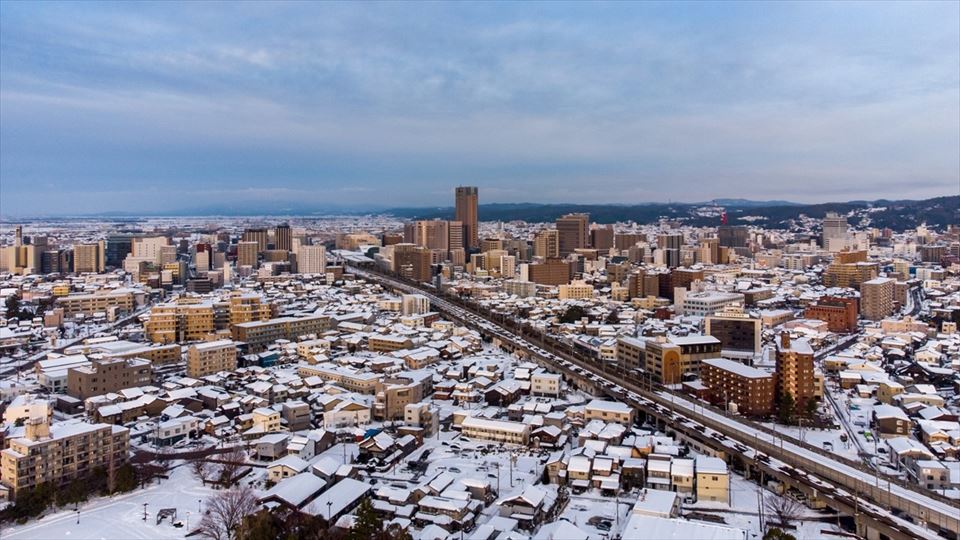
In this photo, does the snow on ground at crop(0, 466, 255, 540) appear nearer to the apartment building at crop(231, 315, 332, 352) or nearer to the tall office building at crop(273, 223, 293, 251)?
the apartment building at crop(231, 315, 332, 352)

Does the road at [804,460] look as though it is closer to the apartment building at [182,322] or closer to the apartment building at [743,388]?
the apartment building at [743,388]

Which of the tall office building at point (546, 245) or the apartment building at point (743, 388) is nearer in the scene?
the apartment building at point (743, 388)

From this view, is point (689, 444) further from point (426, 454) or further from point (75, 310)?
point (75, 310)

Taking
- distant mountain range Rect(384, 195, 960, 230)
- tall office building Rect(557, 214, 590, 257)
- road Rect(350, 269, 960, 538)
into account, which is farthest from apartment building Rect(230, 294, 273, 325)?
distant mountain range Rect(384, 195, 960, 230)

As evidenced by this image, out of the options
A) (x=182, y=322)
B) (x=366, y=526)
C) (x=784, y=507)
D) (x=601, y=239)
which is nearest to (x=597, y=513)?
(x=784, y=507)

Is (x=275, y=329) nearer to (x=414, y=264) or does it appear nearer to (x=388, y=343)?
(x=388, y=343)

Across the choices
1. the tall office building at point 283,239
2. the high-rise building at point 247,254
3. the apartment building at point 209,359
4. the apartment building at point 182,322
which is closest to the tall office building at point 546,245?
the tall office building at point 283,239
